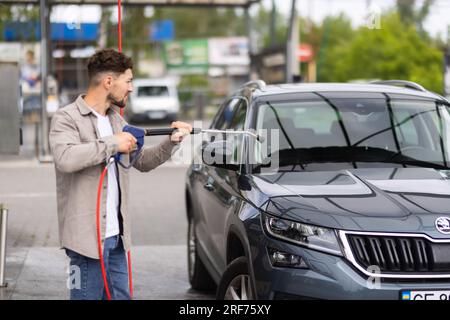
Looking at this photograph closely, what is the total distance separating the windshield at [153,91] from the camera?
42000 millimetres

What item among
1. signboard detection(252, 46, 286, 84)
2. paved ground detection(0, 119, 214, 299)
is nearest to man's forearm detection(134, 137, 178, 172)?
paved ground detection(0, 119, 214, 299)

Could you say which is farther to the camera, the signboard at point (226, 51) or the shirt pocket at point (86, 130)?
the signboard at point (226, 51)

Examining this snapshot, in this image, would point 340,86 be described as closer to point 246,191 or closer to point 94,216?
point 246,191

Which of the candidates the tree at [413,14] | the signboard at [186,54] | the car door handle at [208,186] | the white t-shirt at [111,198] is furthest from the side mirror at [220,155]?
the tree at [413,14]

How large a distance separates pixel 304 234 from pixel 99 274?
3.70 feet

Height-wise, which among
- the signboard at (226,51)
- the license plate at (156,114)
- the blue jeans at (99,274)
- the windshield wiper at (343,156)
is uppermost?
the signboard at (226,51)

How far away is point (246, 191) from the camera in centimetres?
589

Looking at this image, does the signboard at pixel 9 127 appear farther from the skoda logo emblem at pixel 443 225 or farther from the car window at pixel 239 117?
the skoda logo emblem at pixel 443 225

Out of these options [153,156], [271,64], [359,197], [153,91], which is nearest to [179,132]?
[153,156]

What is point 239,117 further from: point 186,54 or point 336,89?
point 186,54

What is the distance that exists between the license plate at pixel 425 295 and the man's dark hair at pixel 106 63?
187 centimetres

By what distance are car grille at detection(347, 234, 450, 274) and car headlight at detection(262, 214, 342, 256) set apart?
0.10 meters

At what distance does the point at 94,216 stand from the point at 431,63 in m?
38.2

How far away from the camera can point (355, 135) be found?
672 centimetres
